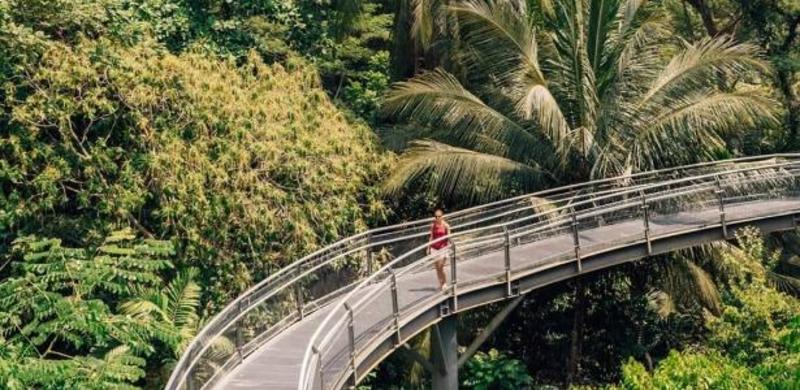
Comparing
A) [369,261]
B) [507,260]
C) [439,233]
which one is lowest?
[507,260]

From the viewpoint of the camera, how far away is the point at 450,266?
16.3 m

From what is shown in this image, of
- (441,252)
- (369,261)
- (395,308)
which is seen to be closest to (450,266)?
(441,252)

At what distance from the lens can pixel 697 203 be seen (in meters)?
18.9

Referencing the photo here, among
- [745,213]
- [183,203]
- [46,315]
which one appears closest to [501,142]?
[745,213]

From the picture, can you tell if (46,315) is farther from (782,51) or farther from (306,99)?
(782,51)

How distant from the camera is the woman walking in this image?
15.3 meters

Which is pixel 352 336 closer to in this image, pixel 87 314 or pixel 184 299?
pixel 87 314

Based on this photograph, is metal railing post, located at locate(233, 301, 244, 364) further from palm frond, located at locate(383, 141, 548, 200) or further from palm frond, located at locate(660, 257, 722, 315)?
palm frond, located at locate(660, 257, 722, 315)

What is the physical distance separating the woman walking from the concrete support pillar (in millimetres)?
1030

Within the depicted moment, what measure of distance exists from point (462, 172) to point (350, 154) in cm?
208

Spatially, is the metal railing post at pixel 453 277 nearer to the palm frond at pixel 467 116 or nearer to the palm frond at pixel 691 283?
the palm frond at pixel 467 116

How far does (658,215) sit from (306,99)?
676 cm

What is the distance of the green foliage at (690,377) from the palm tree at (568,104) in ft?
23.9

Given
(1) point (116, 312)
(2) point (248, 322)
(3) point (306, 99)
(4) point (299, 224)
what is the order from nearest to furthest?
(2) point (248, 322)
(1) point (116, 312)
(4) point (299, 224)
(3) point (306, 99)
